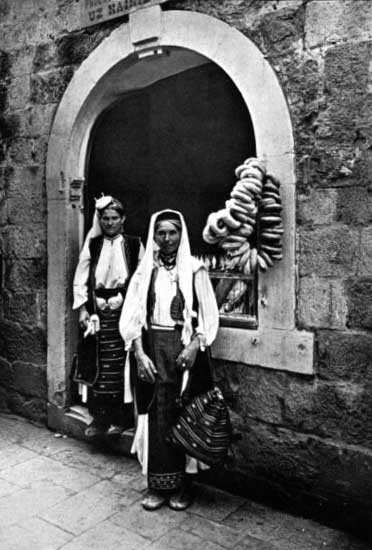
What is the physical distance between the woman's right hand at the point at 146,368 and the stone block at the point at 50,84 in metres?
2.48

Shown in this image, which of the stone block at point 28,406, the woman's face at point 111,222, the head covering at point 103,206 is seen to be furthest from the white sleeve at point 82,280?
the stone block at point 28,406

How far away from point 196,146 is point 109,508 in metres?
2.59

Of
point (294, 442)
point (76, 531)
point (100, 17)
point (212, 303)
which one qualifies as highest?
point (100, 17)

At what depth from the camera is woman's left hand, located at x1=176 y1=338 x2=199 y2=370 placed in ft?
10.9

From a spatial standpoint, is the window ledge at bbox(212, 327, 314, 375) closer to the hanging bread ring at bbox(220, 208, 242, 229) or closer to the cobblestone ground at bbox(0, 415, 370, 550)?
the hanging bread ring at bbox(220, 208, 242, 229)

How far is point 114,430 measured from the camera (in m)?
4.16

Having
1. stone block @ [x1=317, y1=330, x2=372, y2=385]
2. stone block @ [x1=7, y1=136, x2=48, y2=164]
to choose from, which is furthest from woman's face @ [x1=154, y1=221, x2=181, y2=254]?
stone block @ [x1=7, y1=136, x2=48, y2=164]

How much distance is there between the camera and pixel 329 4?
122 inches

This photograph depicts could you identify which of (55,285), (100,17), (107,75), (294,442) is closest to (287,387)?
(294,442)

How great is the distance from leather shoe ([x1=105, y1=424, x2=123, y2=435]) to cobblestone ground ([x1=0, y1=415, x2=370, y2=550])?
8.5 inches

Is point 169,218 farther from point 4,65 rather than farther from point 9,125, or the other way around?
point 4,65

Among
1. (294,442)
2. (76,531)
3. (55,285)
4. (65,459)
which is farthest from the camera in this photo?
(55,285)

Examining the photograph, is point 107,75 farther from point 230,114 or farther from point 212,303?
point 212,303

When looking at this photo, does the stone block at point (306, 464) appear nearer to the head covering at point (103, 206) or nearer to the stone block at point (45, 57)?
the head covering at point (103, 206)
